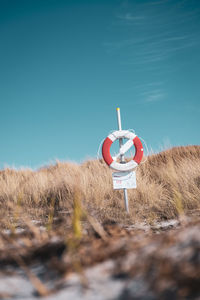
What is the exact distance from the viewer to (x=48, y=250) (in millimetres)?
1313

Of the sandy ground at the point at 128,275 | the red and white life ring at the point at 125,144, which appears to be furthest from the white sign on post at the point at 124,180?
the sandy ground at the point at 128,275

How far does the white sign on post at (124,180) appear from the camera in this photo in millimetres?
4293

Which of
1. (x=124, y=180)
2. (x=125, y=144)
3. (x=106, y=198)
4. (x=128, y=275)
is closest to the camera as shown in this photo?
(x=128, y=275)

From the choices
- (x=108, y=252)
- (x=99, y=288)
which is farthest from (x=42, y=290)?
(x=108, y=252)

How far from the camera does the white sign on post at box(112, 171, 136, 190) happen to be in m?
4.29

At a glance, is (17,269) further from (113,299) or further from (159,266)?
(159,266)

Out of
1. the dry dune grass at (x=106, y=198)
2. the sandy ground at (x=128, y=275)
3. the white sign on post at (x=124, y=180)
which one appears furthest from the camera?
the white sign on post at (x=124, y=180)

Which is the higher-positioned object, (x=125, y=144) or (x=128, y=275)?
(x=125, y=144)

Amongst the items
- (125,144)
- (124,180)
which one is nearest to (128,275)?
(124,180)

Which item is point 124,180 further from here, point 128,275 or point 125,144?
point 128,275

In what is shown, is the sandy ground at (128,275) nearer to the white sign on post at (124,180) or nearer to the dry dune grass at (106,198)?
the dry dune grass at (106,198)

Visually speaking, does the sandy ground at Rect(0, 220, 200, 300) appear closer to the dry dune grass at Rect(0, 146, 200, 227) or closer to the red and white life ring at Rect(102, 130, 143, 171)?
the dry dune grass at Rect(0, 146, 200, 227)

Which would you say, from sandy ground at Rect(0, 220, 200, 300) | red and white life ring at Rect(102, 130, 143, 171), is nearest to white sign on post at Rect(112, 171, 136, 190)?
red and white life ring at Rect(102, 130, 143, 171)

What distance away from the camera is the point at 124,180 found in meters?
4.34
